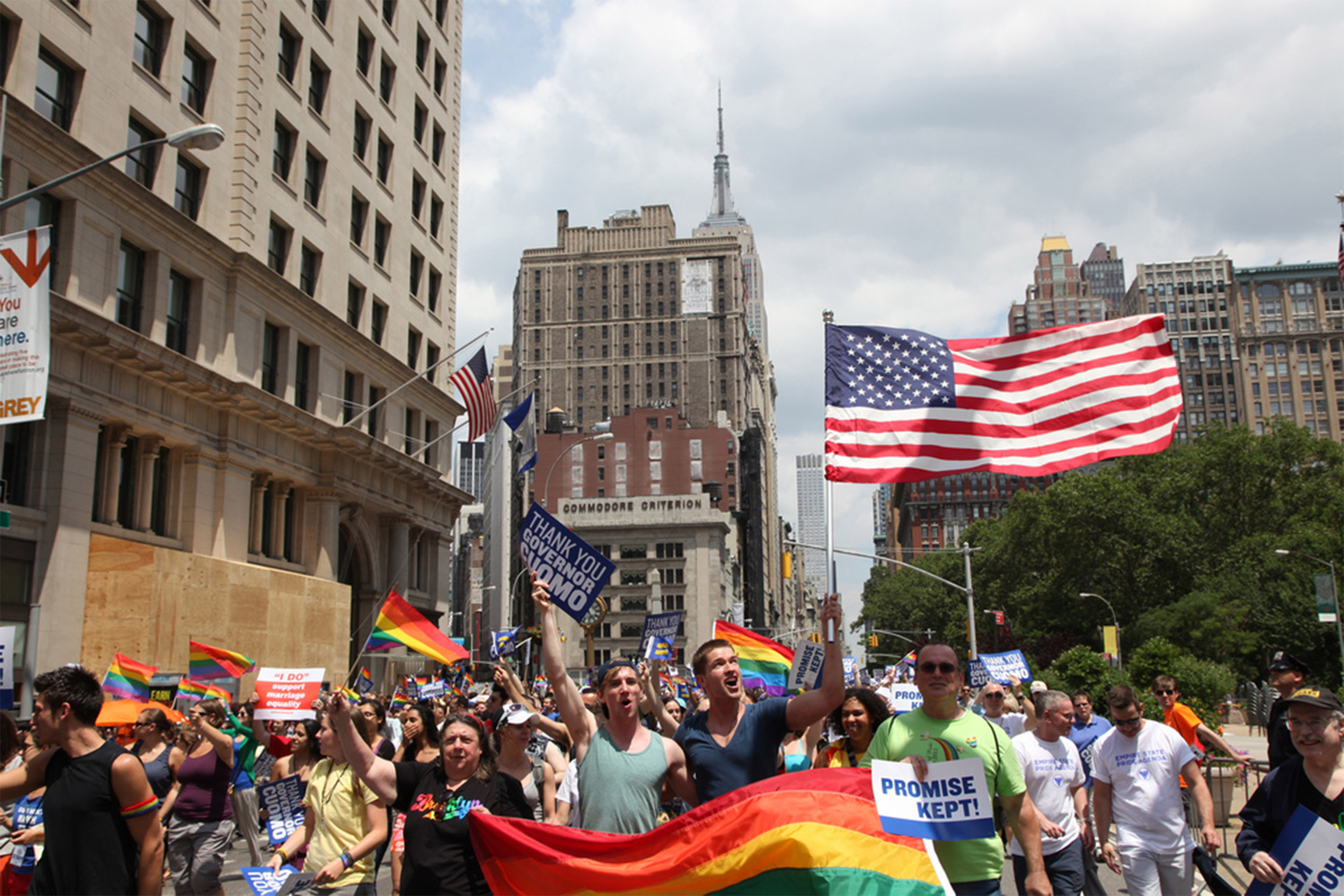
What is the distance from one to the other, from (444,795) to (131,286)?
75.4 ft

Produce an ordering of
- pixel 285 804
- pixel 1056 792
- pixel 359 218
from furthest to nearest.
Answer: pixel 359 218, pixel 285 804, pixel 1056 792

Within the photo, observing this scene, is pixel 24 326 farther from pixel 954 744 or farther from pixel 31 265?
pixel 954 744

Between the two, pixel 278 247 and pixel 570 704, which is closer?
pixel 570 704

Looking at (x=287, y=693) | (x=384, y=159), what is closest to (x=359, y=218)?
(x=384, y=159)

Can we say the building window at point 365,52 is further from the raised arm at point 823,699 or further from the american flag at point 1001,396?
the raised arm at point 823,699

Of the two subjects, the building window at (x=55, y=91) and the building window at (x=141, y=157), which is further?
the building window at (x=141, y=157)

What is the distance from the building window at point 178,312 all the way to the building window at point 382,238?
11.1 meters

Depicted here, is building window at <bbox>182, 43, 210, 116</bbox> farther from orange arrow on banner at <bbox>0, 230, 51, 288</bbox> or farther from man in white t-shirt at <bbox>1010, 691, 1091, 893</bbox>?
man in white t-shirt at <bbox>1010, 691, 1091, 893</bbox>

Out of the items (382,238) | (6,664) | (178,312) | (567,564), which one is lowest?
(6,664)

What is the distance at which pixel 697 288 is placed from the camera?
158m

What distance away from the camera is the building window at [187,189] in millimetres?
27281

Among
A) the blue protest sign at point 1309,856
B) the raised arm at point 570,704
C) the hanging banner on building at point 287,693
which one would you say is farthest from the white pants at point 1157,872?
the hanging banner on building at point 287,693

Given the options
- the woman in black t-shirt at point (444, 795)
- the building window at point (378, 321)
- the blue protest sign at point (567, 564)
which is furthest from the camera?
the building window at point (378, 321)

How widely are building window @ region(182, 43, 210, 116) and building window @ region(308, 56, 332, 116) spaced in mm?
5667
